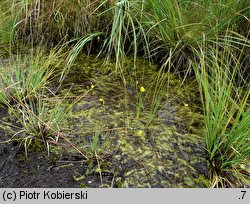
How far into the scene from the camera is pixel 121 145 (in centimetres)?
155

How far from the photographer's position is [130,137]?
1.60 meters

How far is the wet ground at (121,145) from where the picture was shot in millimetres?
1396

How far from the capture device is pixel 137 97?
185 centimetres

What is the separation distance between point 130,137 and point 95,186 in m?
0.33

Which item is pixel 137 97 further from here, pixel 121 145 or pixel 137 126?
pixel 121 145

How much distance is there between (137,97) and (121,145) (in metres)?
0.39

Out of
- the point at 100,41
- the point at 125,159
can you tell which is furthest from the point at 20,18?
the point at 125,159

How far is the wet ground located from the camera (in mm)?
1396

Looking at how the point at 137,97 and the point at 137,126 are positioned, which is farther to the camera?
the point at 137,97

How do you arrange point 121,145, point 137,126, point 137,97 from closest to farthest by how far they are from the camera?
1. point 121,145
2. point 137,126
3. point 137,97

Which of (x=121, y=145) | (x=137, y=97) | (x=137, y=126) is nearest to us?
(x=121, y=145)

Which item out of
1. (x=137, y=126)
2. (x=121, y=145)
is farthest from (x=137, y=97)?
(x=121, y=145)

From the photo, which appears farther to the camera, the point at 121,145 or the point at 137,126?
the point at 137,126

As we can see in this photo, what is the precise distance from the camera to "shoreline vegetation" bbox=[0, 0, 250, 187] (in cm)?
143
